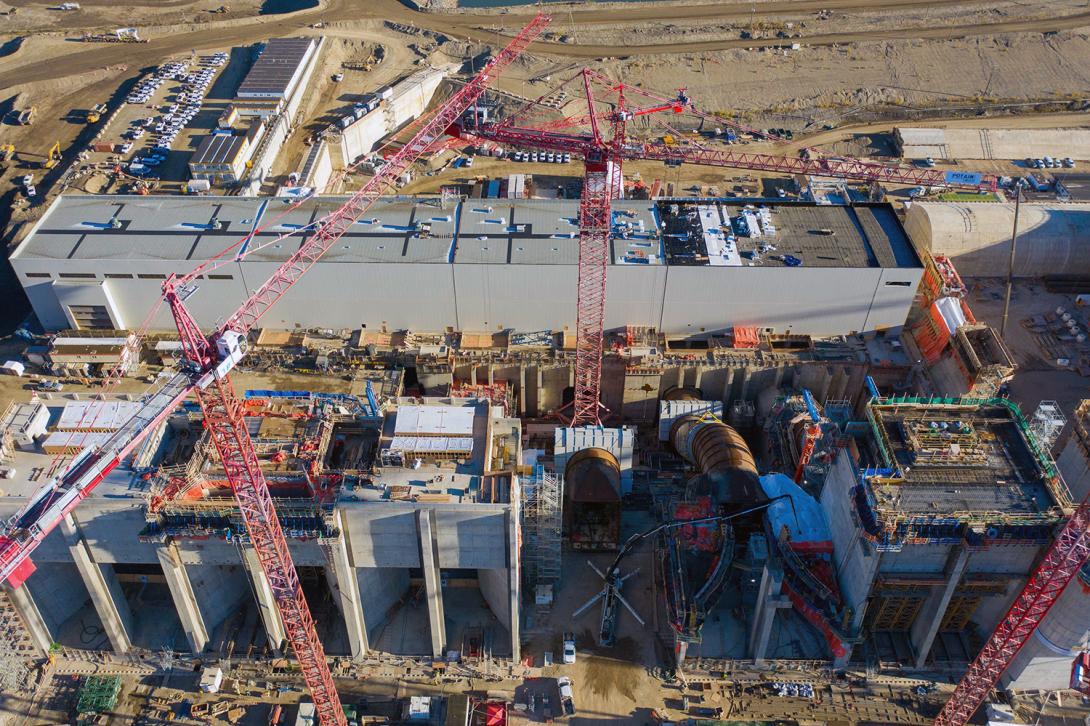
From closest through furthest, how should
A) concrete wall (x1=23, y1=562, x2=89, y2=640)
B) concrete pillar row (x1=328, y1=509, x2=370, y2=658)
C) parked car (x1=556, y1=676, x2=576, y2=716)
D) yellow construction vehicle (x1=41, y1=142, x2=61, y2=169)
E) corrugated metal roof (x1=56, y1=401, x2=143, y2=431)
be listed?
concrete pillar row (x1=328, y1=509, x2=370, y2=658) < parked car (x1=556, y1=676, x2=576, y2=716) < corrugated metal roof (x1=56, y1=401, x2=143, y2=431) < concrete wall (x1=23, y1=562, x2=89, y2=640) < yellow construction vehicle (x1=41, y1=142, x2=61, y2=169)

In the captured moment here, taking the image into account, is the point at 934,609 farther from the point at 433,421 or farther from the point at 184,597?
the point at 184,597

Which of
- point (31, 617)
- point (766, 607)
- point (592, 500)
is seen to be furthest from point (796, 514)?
point (31, 617)

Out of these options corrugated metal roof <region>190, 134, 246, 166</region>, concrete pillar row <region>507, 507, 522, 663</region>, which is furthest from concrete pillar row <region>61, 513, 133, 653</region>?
corrugated metal roof <region>190, 134, 246, 166</region>

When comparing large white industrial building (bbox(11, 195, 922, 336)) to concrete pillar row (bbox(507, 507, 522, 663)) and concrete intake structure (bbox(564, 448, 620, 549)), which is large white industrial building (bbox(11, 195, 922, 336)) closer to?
concrete intake structure (bbox(564, 448, 620, 549))

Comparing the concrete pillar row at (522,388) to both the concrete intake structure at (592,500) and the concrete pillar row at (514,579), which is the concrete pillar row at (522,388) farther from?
the concrete pillar row at (514,579)

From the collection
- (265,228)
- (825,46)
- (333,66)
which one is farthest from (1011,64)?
(265,228)

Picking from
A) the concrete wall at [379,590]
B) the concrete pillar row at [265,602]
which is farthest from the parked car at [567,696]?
the concrete pillar row at [265,602]
